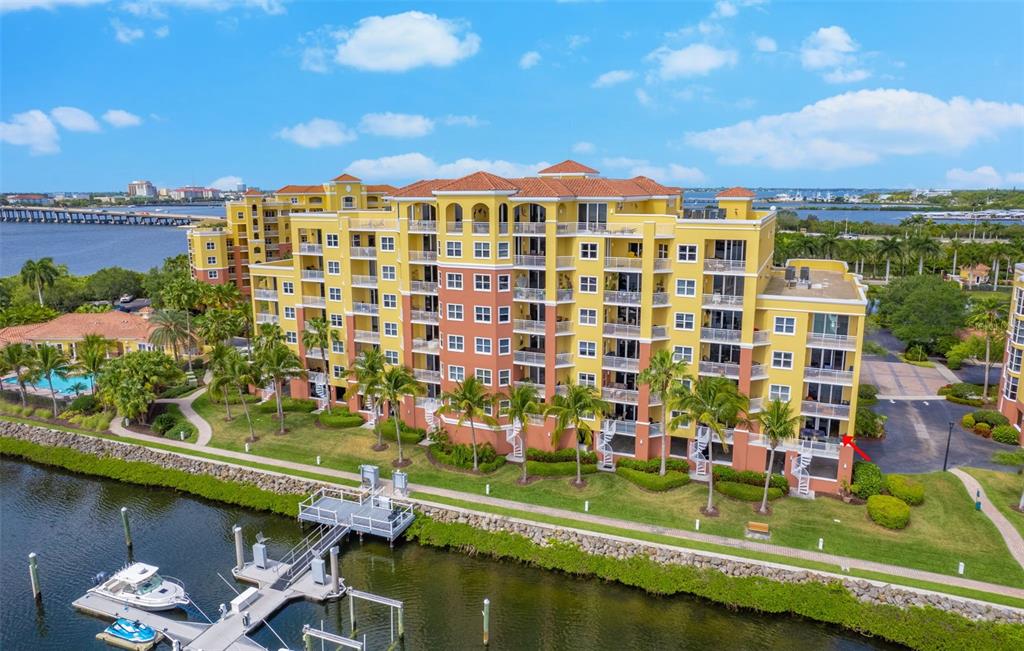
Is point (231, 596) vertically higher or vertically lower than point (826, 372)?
lower

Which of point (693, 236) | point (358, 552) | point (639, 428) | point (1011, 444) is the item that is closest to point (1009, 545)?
point (1011, 444)

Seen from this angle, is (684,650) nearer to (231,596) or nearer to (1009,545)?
(1009,545)

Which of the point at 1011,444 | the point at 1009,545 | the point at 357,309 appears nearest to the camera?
the point at 1009,545

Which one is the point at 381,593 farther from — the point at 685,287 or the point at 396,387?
the point at 685,287

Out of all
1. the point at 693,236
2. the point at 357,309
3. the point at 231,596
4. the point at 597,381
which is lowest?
the point at 231,596

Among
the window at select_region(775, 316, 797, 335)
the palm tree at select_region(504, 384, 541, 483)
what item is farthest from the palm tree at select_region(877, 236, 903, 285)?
the palm tree at select_region(504, 384, 541, 483)

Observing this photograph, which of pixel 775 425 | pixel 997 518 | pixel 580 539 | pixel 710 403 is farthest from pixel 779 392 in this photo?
pixel 580 539
